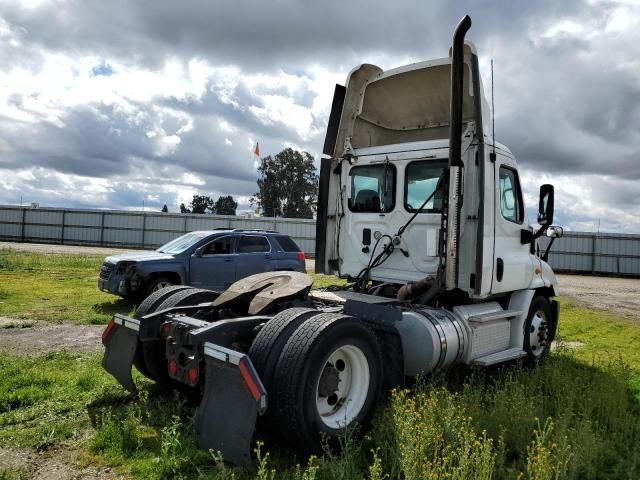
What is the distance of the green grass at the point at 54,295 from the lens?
9086mm

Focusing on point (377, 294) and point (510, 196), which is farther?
point (510, 196)

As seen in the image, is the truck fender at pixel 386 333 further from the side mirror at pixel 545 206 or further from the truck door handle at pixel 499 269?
the side mirror at pixel 545 206

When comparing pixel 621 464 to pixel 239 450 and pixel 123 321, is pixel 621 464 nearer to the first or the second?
pixel 239 450

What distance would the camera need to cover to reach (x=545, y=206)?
6297 millimetres

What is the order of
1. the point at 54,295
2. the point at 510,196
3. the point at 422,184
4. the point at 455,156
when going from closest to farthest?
the point at 455,156 → the point at 422,184 → the point at 510,196 → the point at 54,295

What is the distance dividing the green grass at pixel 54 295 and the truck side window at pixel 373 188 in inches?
200

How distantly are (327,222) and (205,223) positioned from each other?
2863 centimetres

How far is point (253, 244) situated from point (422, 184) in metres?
6.39

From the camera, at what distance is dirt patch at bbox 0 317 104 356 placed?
6.65 meters

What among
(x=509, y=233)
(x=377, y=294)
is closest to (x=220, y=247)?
(x=377, y=294)

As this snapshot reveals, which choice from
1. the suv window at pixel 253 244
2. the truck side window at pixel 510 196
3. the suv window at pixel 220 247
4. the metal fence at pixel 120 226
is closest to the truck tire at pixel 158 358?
the truck side window at pixel 510 196

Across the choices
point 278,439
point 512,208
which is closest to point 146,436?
point 278,439

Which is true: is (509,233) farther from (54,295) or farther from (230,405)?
(54,295)

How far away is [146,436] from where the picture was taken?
3.92 metres
